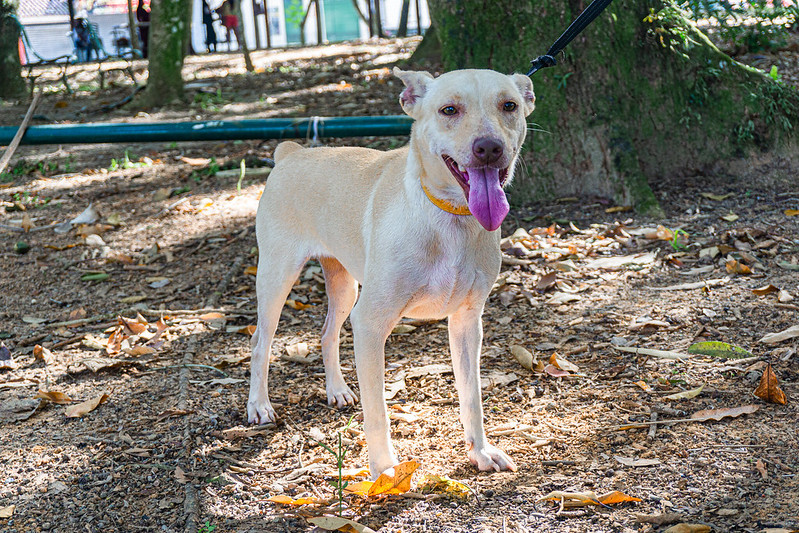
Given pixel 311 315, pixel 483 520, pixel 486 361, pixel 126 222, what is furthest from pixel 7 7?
pixel 483 520

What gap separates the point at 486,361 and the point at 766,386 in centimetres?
150

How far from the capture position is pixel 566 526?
2914 millimetres

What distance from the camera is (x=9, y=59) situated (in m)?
14.0

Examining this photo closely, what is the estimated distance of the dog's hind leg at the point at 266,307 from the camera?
13.0 feet

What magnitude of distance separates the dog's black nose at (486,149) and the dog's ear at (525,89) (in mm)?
521

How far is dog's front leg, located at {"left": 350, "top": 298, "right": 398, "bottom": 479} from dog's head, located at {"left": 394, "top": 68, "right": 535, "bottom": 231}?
0.67m

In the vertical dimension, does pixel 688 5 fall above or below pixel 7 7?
below

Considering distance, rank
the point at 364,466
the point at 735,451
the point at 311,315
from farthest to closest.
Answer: the point at 311,315 → the point at 364,466 → the point at 735,451

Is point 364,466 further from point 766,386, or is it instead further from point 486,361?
point 766,386

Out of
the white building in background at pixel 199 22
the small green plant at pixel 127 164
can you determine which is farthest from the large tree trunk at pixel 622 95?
the white building in background at pixel 199 22

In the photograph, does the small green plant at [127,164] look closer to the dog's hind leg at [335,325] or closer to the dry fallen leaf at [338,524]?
the dog's hind leg at [335,325]

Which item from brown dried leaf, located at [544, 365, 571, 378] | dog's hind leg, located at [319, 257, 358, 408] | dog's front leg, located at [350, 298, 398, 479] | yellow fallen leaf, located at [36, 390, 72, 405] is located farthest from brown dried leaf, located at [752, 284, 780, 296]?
yellow fallen leaf, located at [36, 390, 72, 405]

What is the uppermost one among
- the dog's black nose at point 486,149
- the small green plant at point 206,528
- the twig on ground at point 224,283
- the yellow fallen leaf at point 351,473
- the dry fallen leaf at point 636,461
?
the dog's black nose at point 486,149

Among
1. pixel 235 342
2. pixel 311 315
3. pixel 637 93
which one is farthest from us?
pixel 637 93
